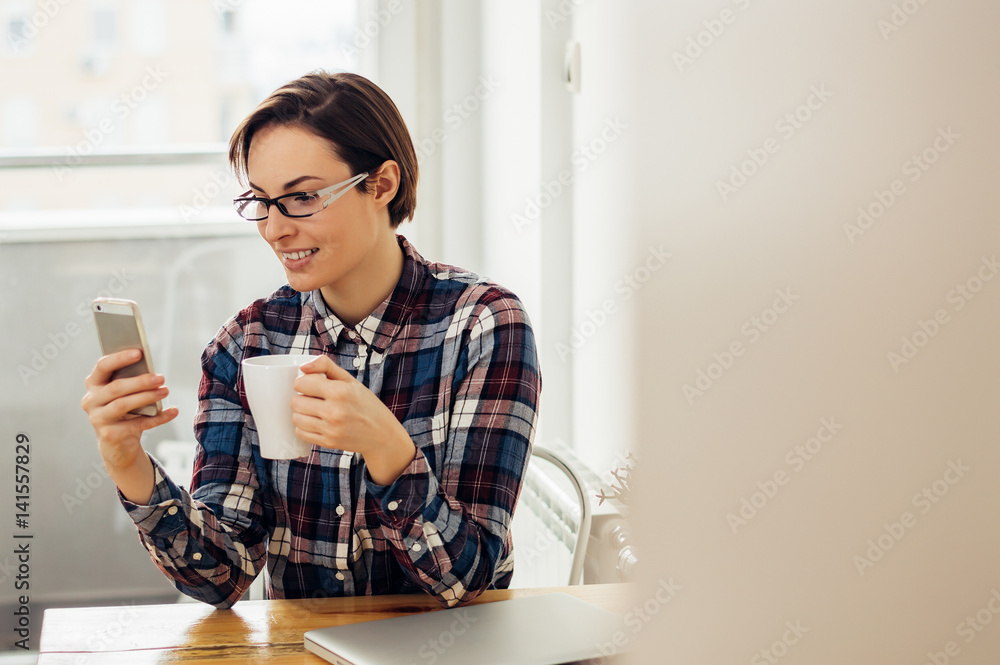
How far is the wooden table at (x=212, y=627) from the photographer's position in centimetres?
72

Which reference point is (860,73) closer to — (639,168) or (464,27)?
(639,168)

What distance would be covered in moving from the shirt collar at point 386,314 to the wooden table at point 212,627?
32 centimetres

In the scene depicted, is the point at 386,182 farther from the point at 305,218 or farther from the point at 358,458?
the point at 358,458

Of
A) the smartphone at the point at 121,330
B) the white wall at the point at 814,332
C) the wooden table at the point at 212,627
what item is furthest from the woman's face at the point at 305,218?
the white wall at the point at 814,332

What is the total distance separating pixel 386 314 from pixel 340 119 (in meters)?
0.24

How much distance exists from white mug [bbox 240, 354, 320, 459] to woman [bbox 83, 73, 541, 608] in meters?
0.15

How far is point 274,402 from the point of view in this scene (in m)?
0.75

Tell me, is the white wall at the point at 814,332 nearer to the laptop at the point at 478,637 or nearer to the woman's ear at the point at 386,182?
the laptop at the point at 478,637

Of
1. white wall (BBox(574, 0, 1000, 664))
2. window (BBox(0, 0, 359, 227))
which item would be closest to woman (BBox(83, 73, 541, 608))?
white wall (BBox(574, 0, 1000, 664))

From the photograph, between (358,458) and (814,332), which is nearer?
(814,332)

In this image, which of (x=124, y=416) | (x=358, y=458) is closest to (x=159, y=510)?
(x=124, y=416)

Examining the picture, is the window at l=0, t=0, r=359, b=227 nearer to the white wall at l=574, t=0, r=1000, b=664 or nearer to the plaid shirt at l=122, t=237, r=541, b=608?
the plaid shirt at l=122, t=237, r=541, b=608

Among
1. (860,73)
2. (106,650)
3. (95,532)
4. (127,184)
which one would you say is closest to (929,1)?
(860,73)

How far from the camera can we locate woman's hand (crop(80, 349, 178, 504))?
0.81 m
